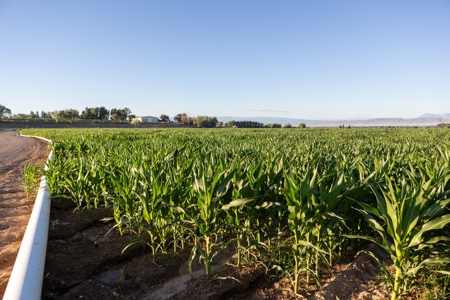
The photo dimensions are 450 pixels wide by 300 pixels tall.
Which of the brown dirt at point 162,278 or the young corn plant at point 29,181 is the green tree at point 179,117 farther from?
the brown dirt at point 162,278

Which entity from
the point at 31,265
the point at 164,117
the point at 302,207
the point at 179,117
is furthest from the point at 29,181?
the point at 179,117

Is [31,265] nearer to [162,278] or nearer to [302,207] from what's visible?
[162,278]

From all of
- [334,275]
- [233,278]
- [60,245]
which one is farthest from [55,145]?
[334,275]

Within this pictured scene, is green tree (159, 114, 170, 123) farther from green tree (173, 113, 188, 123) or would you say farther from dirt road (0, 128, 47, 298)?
dirt road (0, 128, 47, 298)

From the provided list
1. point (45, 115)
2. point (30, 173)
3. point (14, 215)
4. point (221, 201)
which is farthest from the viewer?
point (45, 115)

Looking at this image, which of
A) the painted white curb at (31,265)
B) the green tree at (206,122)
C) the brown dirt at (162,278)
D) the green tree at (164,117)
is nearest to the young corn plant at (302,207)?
the brown dirt at (162,278)

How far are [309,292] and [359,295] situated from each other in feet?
1.38

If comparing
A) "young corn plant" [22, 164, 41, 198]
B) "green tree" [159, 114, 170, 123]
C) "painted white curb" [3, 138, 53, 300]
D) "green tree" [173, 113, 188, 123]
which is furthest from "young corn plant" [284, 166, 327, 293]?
"green tree" [173, 113, 188, 123]

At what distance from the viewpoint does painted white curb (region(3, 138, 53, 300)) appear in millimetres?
2047

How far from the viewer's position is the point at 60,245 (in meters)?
3.47

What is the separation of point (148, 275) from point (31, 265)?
1026 millimetres

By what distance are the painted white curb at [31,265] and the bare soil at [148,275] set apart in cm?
25

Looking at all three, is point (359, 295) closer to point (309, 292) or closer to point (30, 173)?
point (309, 292)

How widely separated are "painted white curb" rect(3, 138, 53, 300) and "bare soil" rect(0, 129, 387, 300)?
25 cm
